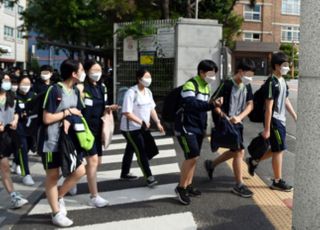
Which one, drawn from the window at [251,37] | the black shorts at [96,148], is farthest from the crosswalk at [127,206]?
the window at [251,37]

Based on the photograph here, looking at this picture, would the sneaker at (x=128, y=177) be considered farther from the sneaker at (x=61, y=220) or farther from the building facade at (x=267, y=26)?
the building facade at (x=267, y=26)

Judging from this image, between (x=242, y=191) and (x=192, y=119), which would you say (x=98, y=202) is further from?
(x=242, y=191)

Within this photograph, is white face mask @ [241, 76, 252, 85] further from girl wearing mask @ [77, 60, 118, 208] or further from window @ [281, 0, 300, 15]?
window @ [281, 0, 300, 15]

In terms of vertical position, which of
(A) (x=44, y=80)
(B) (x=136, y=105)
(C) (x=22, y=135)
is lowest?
(C) (x=22, y=135)

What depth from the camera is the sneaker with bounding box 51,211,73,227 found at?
484 cm

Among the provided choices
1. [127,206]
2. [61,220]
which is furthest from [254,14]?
[61,220]

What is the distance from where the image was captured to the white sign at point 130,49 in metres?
11.9

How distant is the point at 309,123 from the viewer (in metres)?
2.96

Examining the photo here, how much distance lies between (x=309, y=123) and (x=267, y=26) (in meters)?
58.2

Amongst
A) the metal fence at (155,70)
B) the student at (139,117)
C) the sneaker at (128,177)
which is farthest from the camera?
the metal fence at (155,70)

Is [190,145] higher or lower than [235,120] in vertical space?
lower

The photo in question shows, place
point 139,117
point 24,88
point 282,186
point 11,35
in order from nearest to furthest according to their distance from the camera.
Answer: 1. point 282,186
2. point 139,117
3. point 24,88
4. point 11,35

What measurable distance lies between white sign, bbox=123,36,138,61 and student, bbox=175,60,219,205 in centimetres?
658

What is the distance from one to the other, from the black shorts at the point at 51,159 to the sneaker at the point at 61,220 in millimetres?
559
